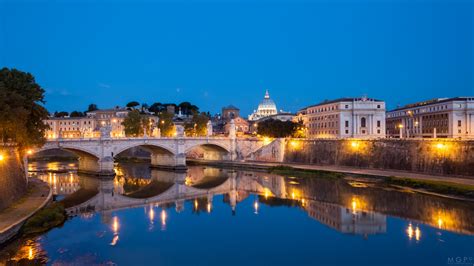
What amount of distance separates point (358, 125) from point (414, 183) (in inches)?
1814

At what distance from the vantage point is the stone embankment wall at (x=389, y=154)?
4231 centimetres

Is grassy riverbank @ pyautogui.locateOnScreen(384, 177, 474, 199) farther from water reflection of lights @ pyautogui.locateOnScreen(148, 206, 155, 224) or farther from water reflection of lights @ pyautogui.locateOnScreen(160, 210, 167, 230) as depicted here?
water reflection of lights @ pyautogui.locateOnScreen(148, 206, 155, 224)

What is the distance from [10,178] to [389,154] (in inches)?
1580

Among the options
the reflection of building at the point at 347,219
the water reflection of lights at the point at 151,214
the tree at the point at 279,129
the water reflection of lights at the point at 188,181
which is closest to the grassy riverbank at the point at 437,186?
the reflection of building at the point at 347,219

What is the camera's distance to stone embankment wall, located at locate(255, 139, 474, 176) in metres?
42.3

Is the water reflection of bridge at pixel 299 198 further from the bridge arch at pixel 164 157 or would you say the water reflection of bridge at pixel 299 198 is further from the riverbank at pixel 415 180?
A: the bridge arch at pixel 164 157

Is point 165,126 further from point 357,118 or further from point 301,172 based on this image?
point 301,172

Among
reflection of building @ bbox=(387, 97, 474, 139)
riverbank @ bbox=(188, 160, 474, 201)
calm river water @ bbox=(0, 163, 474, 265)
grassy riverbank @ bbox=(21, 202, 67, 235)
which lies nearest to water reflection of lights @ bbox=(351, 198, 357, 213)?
calm river water @ bbox=(0, 163, 474, 265)

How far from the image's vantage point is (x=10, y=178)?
28172 millimetres

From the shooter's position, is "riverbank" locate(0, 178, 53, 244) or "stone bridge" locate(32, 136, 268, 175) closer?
"riverbank" locate(0, 178, 53, 244)

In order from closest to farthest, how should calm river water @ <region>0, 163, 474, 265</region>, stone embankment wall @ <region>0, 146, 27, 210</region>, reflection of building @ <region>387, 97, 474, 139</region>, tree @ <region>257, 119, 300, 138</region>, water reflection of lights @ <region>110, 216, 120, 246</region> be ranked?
1. calm river water @ <region>0, 163, 474, 265</region>
2. water reflection of lights @ <region>110, 216, 120, 246</region>
3. stone embankment wall @ <region>0, 146, 27, 210</region>
4. reflection of building @ <region>387, 97, 474, 139</region>
5. tree @ <region>257, 119, 300, 138</region>

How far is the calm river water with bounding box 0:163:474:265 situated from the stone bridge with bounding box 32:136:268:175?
23.1ft

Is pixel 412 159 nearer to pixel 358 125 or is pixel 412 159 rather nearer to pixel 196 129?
pixel 358 125

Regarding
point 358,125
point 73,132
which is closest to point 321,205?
point 358,125
